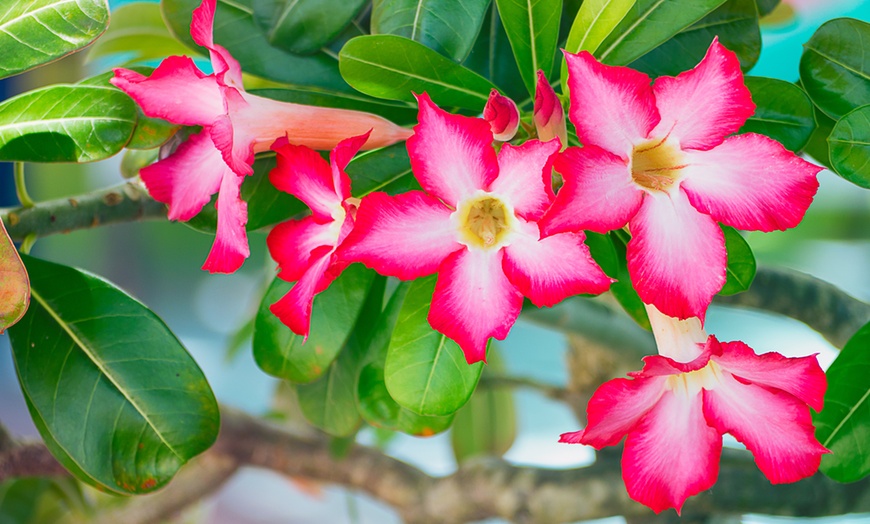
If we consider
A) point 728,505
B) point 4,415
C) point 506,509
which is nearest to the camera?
point 728,505

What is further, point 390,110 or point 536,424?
point 536,424

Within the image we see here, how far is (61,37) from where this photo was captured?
0.58 m

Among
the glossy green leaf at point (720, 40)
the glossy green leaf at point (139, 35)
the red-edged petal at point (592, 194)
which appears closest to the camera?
the red-edged petal at point (592, 194)

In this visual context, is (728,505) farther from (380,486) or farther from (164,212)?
(164,212)

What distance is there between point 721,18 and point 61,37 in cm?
57

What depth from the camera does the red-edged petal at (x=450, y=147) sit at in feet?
1.53

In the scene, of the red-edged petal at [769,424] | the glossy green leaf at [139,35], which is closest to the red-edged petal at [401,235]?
the red-edged petal at [769,424]

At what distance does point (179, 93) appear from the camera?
21.8 inches

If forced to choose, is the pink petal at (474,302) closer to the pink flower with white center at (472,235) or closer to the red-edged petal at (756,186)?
the pink flower with white center at (472,235)

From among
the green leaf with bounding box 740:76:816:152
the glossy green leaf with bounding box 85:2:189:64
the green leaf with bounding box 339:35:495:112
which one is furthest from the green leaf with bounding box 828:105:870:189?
the glossy green leaf with bounding box 85:2:189:64

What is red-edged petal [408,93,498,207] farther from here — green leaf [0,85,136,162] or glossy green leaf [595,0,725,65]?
green leaf [0,85,136,162]

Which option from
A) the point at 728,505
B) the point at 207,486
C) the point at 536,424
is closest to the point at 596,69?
the point at 728,505

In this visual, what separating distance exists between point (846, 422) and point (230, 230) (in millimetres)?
505

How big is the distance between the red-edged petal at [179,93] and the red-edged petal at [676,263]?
0.32 meters
